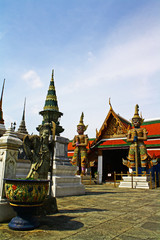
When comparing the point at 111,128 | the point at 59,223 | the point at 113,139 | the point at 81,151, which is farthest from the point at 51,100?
the point at 111,128

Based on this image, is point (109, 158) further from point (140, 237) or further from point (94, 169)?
point (140, 237)

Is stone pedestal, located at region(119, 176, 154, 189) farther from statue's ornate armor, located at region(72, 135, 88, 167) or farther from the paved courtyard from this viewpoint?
the paved courtyard

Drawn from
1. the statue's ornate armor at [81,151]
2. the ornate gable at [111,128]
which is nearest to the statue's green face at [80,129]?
the statue's ornate armor at [81,151]

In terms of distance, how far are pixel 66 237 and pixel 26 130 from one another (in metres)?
18.6

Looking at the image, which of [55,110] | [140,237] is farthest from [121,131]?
[140,237]

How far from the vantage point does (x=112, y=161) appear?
2259cm

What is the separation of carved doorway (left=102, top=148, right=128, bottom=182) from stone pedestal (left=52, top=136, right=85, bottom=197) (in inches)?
496

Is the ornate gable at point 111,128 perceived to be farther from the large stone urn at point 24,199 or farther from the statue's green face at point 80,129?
the large stone urn at point 24,199

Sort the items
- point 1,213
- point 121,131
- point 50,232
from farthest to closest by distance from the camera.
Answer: point 121,131 < point 1,213 < point 50,232

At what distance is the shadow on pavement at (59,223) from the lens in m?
3.52

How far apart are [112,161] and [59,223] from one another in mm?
19349

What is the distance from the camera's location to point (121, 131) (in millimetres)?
18453

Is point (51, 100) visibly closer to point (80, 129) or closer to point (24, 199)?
point (80, 129)

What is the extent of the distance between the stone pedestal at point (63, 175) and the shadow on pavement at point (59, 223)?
3241 mm
